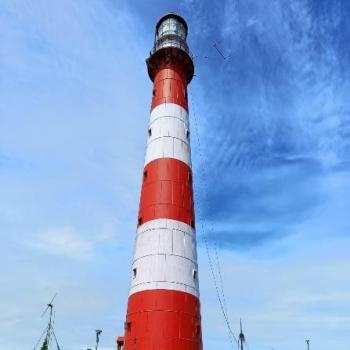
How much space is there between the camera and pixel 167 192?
73.7 ft

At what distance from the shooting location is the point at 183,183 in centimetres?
2328

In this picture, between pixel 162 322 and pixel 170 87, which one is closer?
pixel 162 322

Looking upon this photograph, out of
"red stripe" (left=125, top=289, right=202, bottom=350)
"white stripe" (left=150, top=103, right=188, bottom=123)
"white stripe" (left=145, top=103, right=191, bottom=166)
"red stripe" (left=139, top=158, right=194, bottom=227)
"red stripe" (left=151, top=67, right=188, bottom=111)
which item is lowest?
"red stripe" (left=125, top=289, right=202, bottom=350)

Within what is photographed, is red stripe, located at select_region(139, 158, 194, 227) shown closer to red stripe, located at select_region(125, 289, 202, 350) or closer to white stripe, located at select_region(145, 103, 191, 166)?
white stripe, located at select_region(145, 103, 191, 166)

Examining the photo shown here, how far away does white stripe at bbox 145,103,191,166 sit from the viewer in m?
24.0

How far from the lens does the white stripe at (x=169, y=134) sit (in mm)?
23984

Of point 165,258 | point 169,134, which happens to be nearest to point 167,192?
point 165,258

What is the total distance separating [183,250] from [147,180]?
4710 mm

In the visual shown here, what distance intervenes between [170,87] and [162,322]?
14.4m

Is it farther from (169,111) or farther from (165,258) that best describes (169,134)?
(165,258)

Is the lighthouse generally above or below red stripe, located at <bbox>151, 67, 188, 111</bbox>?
below

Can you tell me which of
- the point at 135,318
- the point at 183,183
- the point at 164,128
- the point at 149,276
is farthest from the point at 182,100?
the point at 135,318

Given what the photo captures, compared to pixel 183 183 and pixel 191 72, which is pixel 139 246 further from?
pixel 191 72

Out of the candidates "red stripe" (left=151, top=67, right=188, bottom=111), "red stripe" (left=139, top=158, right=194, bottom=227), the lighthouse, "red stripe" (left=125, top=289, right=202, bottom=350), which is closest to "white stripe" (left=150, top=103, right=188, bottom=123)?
the lighthouse
